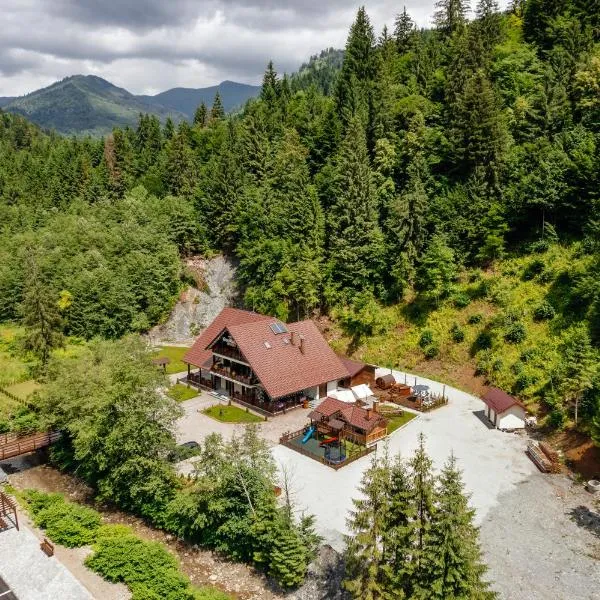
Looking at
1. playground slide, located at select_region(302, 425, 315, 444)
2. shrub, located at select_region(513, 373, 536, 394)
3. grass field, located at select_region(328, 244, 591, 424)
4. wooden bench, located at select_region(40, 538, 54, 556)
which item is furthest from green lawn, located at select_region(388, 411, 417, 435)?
wooden bench, located at select_region(40, 538, 54, 556)

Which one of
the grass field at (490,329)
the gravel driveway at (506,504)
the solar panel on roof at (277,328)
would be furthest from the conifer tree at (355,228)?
the gravel driveway at (506,504)

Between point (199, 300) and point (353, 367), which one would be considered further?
point (199, 300)

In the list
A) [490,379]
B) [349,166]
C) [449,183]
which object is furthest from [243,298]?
[490,379]

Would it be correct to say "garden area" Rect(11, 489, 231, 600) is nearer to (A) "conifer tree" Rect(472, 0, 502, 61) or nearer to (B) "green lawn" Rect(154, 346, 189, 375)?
(B) "green lawn" Rect(154, 346, 189, 375)

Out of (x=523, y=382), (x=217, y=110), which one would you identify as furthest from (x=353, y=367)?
(x=217, y=110)

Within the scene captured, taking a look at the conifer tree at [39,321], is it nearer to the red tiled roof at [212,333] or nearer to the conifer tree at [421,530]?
the red tiled roof at [212,333]

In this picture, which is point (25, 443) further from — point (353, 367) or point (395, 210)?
point (395, 210)
